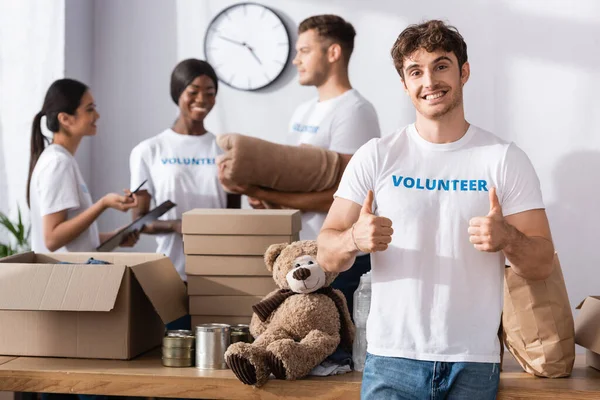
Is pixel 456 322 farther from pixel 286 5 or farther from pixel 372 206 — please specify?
pixel 286 5

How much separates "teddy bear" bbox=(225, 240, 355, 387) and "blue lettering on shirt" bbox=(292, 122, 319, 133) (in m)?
0.75

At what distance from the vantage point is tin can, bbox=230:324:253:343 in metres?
2.14

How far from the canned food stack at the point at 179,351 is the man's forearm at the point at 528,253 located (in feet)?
2.81

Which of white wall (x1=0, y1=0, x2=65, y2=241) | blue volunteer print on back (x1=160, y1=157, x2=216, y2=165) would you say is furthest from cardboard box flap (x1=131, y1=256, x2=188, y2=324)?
white wall (x1=0, y1=0, x2=65, y2=241)

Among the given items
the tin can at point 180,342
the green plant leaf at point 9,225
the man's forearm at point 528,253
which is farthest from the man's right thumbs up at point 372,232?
the green plant leaf at point 9,225

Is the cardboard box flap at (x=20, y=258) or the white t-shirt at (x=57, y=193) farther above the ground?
the white t-shirt at (x=57, y=193)

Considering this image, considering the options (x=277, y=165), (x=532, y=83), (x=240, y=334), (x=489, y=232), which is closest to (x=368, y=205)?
(x=489, y=232)

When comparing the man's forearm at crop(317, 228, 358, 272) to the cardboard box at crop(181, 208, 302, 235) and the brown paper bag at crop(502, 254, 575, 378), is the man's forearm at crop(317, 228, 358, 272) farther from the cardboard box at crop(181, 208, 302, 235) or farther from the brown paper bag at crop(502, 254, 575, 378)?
the cardboard box at crop(181, 208, 302, 235)

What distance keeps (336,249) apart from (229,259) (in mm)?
691

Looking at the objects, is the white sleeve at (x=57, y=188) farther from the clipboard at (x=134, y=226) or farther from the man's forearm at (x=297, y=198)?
the man's forearm at (x=297, y=198)

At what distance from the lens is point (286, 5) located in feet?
14.4

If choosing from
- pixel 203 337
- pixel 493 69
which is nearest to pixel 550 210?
pixel 493 69

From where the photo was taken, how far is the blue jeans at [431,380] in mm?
1677

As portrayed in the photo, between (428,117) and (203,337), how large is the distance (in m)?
0.81
